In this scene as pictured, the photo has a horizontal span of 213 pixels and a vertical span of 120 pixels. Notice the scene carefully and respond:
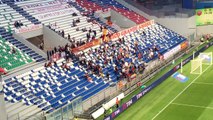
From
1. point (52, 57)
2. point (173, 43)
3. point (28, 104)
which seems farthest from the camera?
point (173, 43)

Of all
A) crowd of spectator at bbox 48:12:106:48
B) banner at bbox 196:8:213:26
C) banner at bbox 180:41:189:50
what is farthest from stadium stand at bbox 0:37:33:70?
banner at bbox 196:8:213:26

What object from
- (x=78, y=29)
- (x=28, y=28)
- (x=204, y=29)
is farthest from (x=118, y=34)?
(x=204, y=29)

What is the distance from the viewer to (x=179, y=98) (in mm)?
34406

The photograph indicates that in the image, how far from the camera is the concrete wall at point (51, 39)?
40.3 metres

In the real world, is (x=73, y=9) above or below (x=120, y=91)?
above

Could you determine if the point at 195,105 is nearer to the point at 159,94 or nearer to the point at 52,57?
the point at 159,94

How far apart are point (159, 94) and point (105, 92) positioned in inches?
203

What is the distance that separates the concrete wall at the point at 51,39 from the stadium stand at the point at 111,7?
37.3 feet

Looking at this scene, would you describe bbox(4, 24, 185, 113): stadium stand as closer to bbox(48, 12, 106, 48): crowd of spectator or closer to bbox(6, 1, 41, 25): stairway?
bbox(48, 12, 106, 48): crowd of spectator

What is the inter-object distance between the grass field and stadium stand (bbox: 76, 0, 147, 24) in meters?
17.2

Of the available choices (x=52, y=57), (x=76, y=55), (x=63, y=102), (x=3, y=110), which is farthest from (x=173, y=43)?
(x=3, y=110)

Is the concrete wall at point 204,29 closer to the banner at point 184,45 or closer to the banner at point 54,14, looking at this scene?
the banner at point 184,45

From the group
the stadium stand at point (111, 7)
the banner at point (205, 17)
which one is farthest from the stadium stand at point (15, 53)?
the banner at point (205, 17)

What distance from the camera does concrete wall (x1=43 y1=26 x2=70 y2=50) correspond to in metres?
40.3
